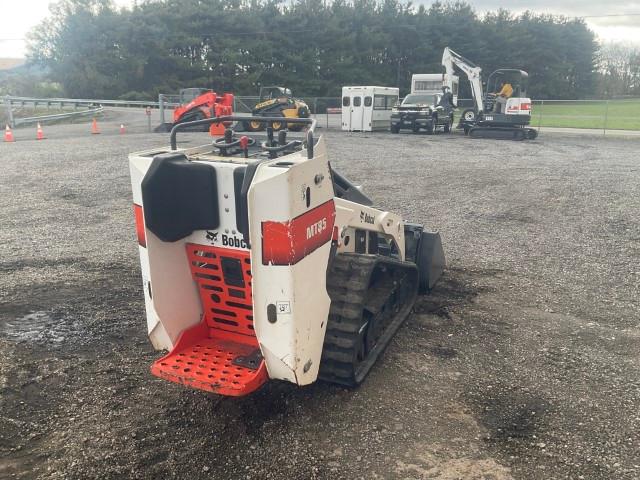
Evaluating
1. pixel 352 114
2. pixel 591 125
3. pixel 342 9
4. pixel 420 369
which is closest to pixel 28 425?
pixel 420 369

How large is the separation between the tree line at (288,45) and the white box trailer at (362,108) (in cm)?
2545

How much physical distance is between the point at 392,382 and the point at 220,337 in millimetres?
1311

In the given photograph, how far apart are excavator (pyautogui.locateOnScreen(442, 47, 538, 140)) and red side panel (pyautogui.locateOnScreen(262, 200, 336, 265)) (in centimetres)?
2008

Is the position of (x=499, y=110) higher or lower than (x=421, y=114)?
higher

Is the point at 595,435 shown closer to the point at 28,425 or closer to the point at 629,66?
the point at 28,425

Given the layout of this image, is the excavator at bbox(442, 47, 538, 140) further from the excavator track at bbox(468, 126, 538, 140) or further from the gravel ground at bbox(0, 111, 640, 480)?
the gravel ground at bbox(0, 111, 640, 480)

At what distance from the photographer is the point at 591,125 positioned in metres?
30.1

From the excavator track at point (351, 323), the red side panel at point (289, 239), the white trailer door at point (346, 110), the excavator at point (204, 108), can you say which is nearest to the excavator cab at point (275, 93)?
the white trailer door at point (346, 110)

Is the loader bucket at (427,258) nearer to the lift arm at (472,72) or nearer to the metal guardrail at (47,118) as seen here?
the lift arm at (472,72)

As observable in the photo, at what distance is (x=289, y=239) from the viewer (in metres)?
3.09

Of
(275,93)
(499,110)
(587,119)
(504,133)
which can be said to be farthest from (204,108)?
(587,119)

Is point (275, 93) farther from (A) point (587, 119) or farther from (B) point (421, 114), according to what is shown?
(A) point (587, 119)

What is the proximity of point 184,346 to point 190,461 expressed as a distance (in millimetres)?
837

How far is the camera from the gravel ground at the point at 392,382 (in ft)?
10.6
